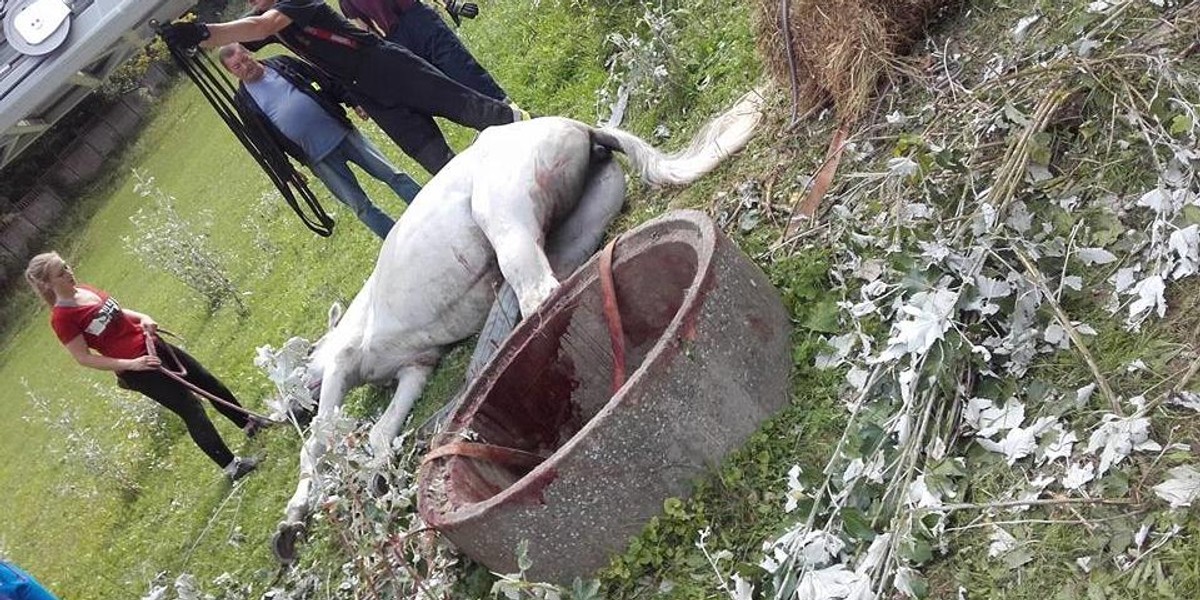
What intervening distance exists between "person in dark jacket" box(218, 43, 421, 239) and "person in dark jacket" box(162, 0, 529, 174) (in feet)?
0.58

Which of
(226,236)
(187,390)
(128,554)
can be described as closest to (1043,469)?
(187,390)

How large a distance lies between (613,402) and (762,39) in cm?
208

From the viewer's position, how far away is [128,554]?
712 centimetres

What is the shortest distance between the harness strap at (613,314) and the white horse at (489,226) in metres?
0.73

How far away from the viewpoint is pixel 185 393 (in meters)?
6.50

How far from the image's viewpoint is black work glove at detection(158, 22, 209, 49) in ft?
17.4

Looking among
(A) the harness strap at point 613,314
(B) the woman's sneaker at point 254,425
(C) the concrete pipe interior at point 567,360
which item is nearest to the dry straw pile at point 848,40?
(C) the concrete pipe interior at point 567,360

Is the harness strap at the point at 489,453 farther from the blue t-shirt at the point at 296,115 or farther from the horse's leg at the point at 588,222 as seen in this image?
the blue t-shirt at the point at 296,115

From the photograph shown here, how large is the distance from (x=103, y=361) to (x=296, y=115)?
177cm

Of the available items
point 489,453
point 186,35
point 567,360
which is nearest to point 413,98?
point 186,35

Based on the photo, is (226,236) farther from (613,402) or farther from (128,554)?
(613,402)

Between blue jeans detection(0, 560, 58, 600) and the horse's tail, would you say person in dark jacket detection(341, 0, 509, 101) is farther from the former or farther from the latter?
blue jeans detection(0, 560, 58, 600)

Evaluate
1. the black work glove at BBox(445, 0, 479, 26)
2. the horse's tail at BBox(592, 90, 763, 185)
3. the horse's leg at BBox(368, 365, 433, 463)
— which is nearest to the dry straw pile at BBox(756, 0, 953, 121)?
the horse's tail at BBox(592, 90, 763, 185)

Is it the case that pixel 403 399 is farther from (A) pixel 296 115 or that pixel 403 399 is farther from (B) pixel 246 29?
(B) pixel 246 29
